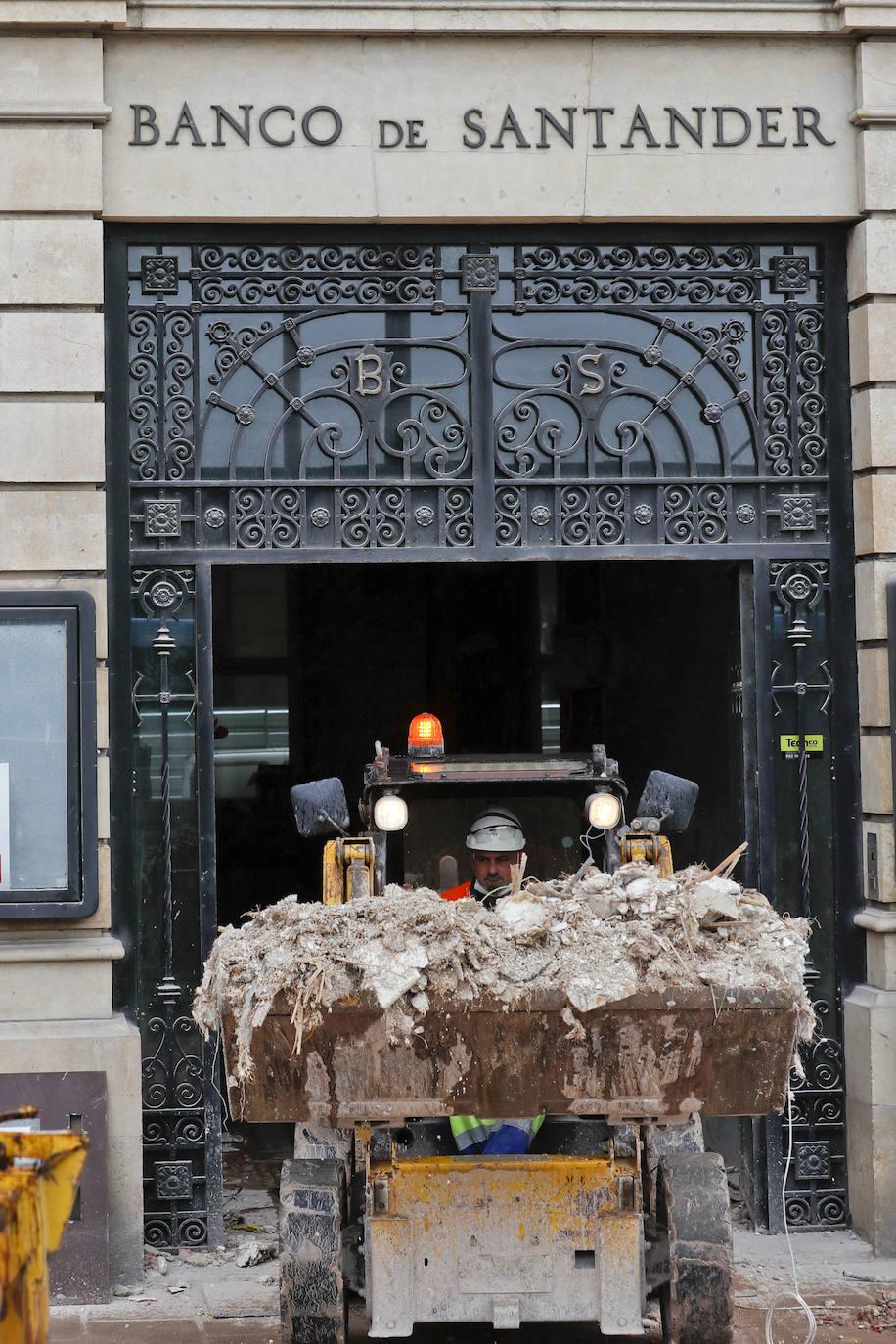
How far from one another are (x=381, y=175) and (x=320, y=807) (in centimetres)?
338

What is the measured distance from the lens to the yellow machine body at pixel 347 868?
6.34m

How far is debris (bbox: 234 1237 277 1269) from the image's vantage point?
23.1 ft

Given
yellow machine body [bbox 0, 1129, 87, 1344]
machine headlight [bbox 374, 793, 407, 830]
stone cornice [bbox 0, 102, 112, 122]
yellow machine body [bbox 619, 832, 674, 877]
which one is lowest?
yellow machine body [bbox 0, 1129, 87, 1344]

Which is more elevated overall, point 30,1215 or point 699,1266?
point 30,1215

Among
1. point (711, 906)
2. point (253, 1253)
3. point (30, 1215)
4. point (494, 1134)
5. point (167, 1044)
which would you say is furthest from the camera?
point (167, 1044)

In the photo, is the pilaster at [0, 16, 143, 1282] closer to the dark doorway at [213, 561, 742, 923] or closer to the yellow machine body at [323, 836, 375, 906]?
the yellow machine body at [323, 836, 375, 906]

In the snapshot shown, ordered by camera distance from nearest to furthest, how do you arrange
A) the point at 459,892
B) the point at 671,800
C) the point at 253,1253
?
the point at 459,892 < the point at 671,800 < the point at 253,1253

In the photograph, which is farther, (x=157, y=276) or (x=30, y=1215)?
(x=157, y=276)

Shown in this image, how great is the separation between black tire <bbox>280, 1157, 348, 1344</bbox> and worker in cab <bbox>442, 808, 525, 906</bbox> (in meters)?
1.61

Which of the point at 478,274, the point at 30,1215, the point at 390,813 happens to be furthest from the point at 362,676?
the point at 30,1215

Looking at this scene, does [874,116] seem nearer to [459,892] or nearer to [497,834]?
[497,834]

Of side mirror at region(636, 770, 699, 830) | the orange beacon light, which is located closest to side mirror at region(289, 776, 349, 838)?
the orange beacon light

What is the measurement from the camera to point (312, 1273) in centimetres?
525

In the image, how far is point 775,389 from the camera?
302 inches
